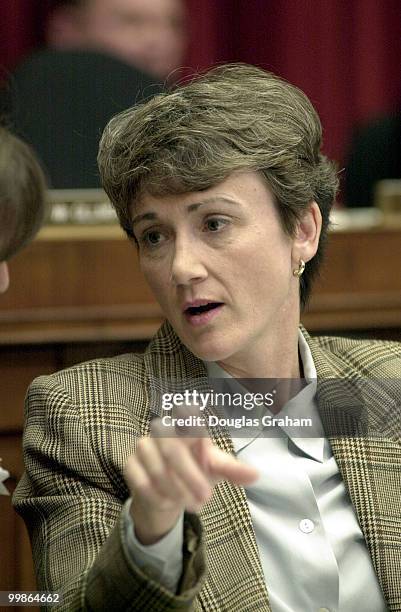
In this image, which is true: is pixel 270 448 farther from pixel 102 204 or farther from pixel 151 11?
pixel 151 11

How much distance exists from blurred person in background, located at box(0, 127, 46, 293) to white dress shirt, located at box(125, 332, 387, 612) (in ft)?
1.01

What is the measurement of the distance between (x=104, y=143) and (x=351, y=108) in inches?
87.6

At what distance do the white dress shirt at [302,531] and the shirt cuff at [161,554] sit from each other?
229 millimetres

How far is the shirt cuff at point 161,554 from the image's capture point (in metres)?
1.03

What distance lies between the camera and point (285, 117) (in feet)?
4.63

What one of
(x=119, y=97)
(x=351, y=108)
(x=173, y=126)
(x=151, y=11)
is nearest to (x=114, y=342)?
(x=173, y=126)

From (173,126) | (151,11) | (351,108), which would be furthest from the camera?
(351,108)

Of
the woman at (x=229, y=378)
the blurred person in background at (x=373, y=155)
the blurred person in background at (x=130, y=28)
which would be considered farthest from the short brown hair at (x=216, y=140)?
the blurred person in background at (x=373, y=155)

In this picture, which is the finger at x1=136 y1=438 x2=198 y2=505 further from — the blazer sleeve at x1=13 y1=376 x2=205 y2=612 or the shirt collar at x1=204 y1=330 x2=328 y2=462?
the shirt collar at x1=204 y1=330 x2=328 y2=462

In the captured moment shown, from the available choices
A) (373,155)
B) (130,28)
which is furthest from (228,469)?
(373,155)

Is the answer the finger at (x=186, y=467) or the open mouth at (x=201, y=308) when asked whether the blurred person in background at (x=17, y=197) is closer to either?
the open mouth at (x=201, y=308)

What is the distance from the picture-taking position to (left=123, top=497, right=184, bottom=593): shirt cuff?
1.03 m

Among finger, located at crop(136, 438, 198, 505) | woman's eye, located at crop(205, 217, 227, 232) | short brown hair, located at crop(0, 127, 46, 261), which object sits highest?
short brown hair, located at crop(0, 127, 46, 261)

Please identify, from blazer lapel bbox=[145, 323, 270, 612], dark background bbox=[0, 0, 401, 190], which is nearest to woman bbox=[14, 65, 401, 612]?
blazer lapel bbox=[145, 323, 270, 612]
